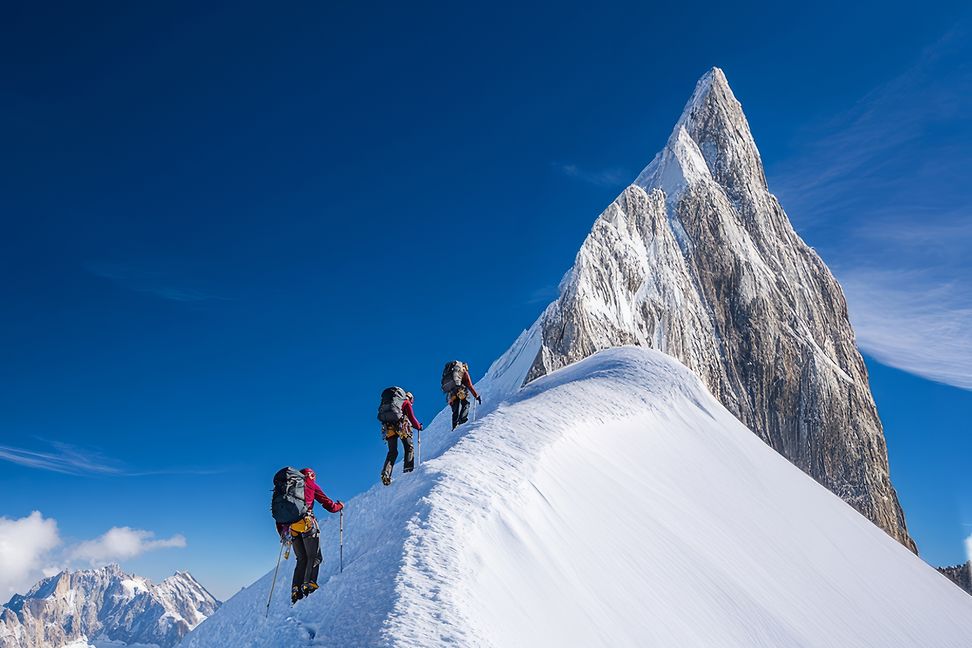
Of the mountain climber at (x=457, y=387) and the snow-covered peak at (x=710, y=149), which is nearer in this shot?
the mountain climber at (x=457, y=387)

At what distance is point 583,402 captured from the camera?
12641 mm

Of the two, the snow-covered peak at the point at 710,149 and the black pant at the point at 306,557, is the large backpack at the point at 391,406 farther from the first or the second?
the snow-covered peak at the point at 710,149

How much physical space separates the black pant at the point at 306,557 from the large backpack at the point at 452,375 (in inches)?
258

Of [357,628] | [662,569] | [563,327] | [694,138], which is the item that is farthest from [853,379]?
[357,628]

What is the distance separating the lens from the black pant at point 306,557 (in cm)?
729

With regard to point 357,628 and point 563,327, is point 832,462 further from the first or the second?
point 357,628

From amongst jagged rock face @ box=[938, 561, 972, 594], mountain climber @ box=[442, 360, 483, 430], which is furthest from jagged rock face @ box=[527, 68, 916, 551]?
mountain climber @ box=[442, 360, 483, 430]

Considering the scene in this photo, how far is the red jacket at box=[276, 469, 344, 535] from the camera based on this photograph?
752cm

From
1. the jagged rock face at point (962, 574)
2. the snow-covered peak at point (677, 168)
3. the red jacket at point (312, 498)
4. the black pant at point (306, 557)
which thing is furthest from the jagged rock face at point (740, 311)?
the black pant at point (306, 557)

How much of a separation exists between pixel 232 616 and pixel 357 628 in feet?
13.1

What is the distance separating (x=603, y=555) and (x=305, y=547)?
3.54m

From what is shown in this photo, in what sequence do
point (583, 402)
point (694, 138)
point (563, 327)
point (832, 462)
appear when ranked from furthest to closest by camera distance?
1. point (694, 138)
2. point (832, 462)
3. point (563, 327)
4. point (583, 402)

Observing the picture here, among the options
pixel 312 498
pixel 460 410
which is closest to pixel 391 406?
pixel 460 410

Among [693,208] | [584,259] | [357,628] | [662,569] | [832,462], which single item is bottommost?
[357,628]
